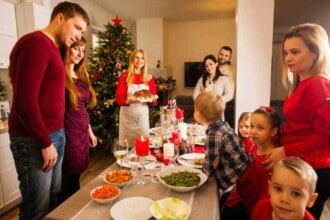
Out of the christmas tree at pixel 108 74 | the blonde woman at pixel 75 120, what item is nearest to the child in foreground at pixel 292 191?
the blonde woman at pixel 75 120

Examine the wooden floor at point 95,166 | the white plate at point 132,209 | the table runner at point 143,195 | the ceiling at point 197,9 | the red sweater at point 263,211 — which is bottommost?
the wooden floor at point 95,166

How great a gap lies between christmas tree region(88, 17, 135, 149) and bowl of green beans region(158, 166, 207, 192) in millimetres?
2819

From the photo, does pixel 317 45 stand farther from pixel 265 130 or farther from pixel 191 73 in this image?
pixel 191 73

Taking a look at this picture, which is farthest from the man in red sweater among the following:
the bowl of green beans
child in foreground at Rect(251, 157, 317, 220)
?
child in foreground at Rect(251, 157, 317, 220)

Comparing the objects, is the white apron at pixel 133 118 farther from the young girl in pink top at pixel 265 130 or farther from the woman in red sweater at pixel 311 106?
the woman in red sweater at pixel 311 106

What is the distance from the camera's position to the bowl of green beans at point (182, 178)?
1219 millimetres

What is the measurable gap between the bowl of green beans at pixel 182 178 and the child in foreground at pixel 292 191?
0.36 meters

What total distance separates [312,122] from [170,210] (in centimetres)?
76

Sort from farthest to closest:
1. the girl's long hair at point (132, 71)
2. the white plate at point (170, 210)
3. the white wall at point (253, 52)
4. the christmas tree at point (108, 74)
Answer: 1. the christmas tree at point (108, 74)
2. the white wall at point (253, 52)
3. the girl's long hair at point (132, 71)
4. the white plate at point (170, 210)

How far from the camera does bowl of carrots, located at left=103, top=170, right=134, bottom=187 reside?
127 cm

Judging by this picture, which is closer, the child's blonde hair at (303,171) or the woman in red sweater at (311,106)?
the child's blonde hair at (303,171)

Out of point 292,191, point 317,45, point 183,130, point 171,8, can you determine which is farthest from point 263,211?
point 171,8

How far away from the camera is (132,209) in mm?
1065

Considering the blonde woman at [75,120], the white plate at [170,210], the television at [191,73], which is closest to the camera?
the white plate at [170,210]
